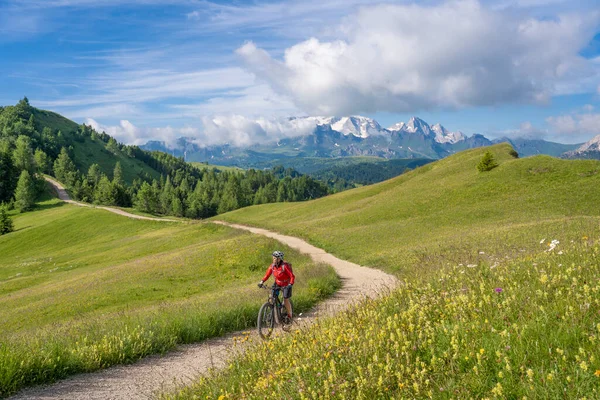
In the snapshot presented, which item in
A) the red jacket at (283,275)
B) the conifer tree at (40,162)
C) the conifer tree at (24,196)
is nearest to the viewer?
the red jacket at (283,275)

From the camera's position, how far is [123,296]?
26.2 metres

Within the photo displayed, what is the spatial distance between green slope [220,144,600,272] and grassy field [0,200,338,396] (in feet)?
28.4

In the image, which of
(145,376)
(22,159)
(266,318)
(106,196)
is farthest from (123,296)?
(22,159)

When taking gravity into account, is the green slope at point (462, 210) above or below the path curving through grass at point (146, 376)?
above

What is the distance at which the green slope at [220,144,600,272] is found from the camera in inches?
1289

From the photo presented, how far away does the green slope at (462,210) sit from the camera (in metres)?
32.8

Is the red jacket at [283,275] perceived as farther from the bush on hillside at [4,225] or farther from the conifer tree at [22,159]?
the conifer tree at [22,159]

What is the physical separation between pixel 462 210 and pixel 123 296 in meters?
38.9

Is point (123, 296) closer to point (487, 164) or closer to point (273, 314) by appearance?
point (273, 314)

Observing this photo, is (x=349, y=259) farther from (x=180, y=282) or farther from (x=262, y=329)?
(x=262, y=329)

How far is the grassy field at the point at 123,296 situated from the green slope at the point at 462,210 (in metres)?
8.67

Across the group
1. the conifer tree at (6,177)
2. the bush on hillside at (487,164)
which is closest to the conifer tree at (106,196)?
the conifer tree at (6,177)

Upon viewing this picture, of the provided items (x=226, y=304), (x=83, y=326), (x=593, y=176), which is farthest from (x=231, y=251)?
(x=593, y=176)

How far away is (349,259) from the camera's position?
1342 inches
